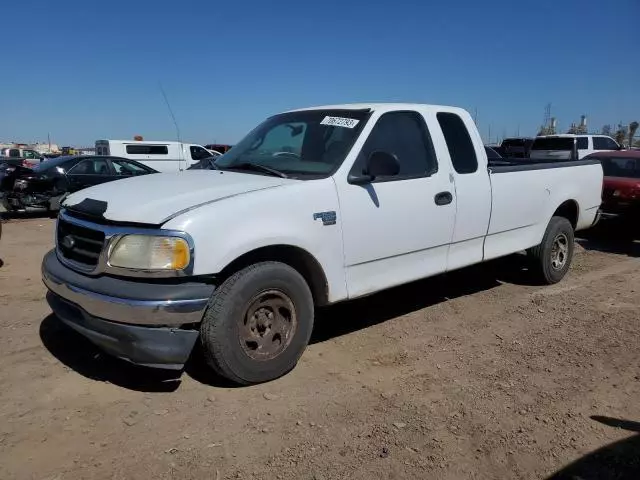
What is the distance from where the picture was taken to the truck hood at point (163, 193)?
10.6 ft

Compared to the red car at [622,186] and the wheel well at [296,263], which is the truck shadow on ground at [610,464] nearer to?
the wheel well at [296,263]

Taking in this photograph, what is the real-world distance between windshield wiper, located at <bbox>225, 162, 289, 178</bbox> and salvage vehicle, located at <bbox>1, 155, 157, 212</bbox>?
915 centimetres

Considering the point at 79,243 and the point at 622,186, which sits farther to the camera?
the point at 622,186

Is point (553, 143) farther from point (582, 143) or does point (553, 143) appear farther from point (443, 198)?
point (443, 198)

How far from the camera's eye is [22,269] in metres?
6.81

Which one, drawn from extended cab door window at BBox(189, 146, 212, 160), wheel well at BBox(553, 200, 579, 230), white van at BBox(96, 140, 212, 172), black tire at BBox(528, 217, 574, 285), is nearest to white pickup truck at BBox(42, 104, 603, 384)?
black tire at BBox(528, 217, 574, 285)

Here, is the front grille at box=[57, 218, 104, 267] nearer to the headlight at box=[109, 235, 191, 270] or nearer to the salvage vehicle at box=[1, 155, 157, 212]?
the headlight at box=[109, 235, 191, 270]

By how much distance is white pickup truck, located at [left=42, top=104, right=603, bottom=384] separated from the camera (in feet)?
10.3

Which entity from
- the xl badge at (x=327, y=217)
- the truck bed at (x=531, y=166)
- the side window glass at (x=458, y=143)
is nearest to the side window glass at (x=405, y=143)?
the side window glass at (x=458, y=143)

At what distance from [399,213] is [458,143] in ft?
3.89

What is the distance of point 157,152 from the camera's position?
22906 millimetres

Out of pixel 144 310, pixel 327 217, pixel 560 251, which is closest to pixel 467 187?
pixel 327 217

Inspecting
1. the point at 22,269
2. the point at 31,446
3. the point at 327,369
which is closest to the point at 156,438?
the point at 31,446

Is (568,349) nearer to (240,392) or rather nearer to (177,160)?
(240,392)
